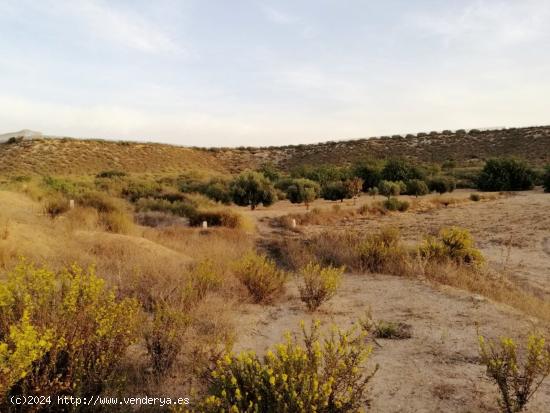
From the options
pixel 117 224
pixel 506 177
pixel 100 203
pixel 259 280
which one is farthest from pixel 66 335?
pixel 506 177

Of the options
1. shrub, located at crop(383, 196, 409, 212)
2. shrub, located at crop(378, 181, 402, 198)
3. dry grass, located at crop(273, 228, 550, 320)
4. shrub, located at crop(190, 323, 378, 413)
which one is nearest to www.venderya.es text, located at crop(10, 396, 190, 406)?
shrub, located at crop(190, 323, 378, 413)

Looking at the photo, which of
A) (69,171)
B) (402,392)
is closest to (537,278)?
(402,392)

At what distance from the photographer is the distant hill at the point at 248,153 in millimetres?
46591

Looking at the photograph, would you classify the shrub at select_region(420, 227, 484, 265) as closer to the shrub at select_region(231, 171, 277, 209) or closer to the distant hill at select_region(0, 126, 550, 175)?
the shrub at select_region(231, 171, 277, 209)

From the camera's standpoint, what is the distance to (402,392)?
3.92m

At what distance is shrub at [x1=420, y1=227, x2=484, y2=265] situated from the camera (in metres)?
9.37

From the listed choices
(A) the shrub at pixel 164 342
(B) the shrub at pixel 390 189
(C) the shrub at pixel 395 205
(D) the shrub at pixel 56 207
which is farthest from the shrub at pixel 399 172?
(A) the shrub at pixel 164 342

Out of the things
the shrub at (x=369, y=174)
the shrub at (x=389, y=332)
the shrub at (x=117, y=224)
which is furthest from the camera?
the shrub at (x=369, y=174)

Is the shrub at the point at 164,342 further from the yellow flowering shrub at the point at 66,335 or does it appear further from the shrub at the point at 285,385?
the shrub at the point at 285,385

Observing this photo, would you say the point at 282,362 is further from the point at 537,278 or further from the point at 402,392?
the point at 537,278

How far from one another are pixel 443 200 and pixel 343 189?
5473mm

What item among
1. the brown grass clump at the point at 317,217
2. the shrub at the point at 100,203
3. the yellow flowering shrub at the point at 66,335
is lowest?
the brown grass clump at the point at 317,217

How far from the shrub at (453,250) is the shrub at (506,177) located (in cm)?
2138

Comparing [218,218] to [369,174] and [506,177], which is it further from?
[506,177]
